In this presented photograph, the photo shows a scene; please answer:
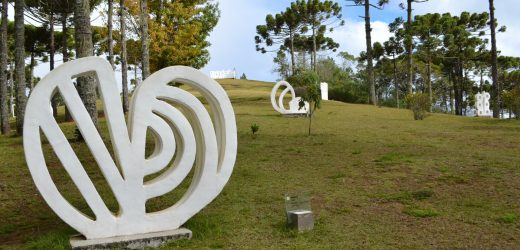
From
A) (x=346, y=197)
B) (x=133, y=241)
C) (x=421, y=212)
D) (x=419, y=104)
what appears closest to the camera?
(x=133, y=241)

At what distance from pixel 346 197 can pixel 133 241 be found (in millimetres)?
3727

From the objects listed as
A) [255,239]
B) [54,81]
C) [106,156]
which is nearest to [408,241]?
[255,239]

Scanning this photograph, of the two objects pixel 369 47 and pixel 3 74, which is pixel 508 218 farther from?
pixel 369 47

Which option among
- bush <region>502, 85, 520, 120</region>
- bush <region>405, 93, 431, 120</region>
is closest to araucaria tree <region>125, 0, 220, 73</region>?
bush <region>405, 93, 431, 120</region>

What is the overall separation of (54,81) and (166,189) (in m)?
1.84

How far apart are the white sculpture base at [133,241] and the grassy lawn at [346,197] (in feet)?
0.45

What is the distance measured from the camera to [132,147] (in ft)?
20.1

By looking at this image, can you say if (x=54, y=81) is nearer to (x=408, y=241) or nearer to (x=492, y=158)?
(x=408, y=241)

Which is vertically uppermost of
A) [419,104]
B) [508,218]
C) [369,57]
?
[369,57]

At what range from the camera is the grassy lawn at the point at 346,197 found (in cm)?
639

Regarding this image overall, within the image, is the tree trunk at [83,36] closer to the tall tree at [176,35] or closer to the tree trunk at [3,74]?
the tree trunk at [3,74]

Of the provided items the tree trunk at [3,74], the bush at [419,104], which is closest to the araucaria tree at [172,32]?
the tree trunk at [3,74]

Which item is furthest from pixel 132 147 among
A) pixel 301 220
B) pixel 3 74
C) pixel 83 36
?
pixel 3 74

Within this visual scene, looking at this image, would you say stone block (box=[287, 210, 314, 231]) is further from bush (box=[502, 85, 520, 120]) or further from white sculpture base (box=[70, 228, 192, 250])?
bush (box=[502, 85, 520, 120])
